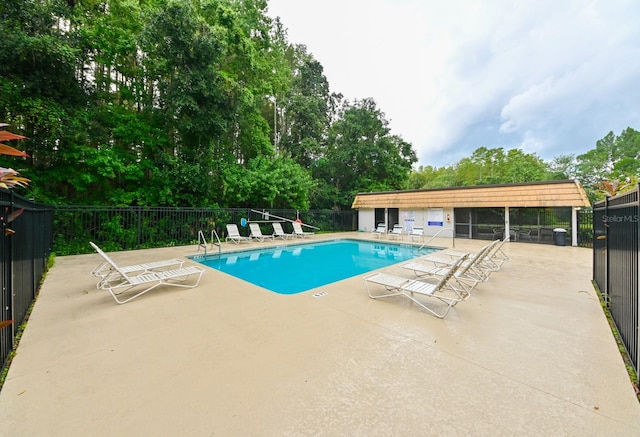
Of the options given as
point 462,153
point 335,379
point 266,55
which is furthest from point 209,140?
point 462,153

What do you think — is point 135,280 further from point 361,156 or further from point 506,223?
point 361,156

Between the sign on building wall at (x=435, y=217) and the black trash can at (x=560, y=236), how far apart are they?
512 centimetres

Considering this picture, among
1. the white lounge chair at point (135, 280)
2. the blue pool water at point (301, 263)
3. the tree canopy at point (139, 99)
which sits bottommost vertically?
the blue pool water at point (301, 263)

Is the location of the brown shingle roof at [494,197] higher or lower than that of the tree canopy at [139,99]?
lower

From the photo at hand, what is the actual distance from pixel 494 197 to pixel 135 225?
56.2ft

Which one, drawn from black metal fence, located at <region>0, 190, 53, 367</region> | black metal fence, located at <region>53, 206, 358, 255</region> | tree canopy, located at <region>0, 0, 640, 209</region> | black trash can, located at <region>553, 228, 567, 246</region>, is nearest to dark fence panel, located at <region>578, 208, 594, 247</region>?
black trash can, located at <region>553, 228, 567, 246</region>

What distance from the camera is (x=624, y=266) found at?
282cm

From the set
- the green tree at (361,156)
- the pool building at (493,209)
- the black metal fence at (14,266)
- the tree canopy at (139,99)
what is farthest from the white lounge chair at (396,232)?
the black metal fence at (14,266)

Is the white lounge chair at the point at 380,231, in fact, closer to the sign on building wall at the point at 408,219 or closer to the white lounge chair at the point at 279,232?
the sign on building wall at the point at 408,219

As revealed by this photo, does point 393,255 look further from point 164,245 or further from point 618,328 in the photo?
point 164,245

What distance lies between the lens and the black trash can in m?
11.4

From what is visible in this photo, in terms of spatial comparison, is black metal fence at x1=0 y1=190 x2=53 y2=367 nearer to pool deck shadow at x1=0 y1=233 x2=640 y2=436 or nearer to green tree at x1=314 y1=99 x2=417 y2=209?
pool deck shadow at x1=0 y1=233 x2=640 y2=436

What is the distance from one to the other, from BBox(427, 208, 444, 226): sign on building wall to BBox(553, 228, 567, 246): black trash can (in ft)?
16.8

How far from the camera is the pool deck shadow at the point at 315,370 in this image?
1.74 m
